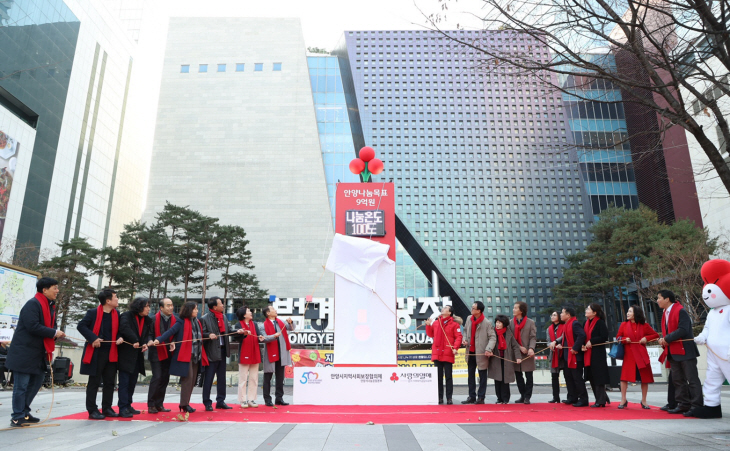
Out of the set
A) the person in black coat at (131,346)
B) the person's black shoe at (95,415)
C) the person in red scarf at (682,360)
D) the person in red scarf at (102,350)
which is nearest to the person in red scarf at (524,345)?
the person in red scarf at (682,360)

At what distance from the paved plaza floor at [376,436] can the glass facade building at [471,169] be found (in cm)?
2843

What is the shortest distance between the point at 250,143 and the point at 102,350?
111 feet

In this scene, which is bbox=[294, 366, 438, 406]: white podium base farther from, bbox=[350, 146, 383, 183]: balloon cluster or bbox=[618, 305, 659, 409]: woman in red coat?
bbox=[350, 146, 383, 183]: balloon cluster

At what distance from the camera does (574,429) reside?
4.79 metres

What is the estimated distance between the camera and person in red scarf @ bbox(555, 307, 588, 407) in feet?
23.8

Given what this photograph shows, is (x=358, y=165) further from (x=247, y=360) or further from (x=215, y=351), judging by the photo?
(x=215, y=351)

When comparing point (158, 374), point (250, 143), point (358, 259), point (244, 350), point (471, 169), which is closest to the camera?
point (158, 374)

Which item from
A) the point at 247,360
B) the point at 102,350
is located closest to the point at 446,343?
the point at 247,360

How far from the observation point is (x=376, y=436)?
4.47 meters

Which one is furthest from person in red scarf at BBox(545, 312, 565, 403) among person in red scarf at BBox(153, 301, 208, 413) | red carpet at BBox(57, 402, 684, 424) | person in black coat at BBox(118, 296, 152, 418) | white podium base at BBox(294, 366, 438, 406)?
person in black coat at BBox(118, 296, 152, 418)

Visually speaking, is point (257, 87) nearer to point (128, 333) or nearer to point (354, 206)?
point (354, 206)

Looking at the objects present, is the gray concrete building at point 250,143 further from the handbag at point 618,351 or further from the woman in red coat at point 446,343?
the handbag at point 618,351

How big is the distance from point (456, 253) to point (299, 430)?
29836mm

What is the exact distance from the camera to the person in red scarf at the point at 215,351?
6793mm
